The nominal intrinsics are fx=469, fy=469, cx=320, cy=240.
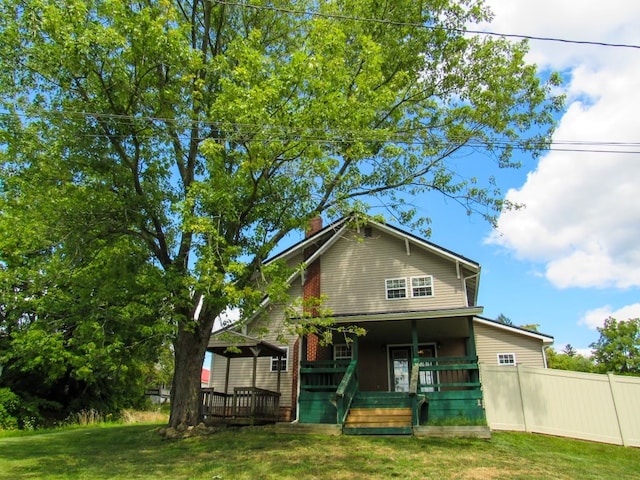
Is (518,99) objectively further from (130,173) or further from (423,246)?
(130,173)

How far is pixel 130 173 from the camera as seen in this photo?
508 inches

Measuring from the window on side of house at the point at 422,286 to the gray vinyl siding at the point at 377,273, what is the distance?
158mm

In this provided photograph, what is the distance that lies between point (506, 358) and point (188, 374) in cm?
1317

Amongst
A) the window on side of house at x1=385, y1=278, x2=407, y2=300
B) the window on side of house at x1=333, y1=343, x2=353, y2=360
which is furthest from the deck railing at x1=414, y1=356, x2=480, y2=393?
the window on side of house at x1=333, y1=343, x2=353, y2=360

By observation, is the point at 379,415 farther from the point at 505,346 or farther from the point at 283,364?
the point at 505,346

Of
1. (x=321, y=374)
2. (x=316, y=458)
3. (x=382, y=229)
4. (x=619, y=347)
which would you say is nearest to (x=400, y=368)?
(x=321, y=374)

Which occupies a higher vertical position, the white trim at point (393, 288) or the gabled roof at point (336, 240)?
the gabled roof at point (336, 240)

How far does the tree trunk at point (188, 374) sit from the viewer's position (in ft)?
42.0

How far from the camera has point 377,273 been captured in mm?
18375

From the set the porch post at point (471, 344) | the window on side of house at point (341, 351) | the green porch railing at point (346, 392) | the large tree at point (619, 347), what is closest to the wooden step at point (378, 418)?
the green porch railing at point (346, 392)

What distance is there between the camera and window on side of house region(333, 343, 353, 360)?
700 inches

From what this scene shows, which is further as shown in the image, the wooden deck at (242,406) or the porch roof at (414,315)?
the wooden deck at (242,406)

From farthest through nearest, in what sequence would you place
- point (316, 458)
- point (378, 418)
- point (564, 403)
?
point (378, 418) → point (564, 403) → point (316, 458)

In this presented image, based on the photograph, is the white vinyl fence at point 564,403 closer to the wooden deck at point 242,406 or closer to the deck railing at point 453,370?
the deck railing at point 453,370
